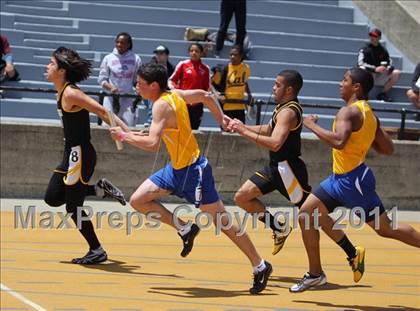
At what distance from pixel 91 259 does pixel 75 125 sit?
1.33 metres

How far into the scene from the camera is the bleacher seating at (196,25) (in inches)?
736

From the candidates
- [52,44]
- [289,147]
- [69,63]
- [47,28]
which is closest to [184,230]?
[289,147]

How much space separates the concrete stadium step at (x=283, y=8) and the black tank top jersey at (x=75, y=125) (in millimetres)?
10548

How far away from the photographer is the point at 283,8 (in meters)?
21.3

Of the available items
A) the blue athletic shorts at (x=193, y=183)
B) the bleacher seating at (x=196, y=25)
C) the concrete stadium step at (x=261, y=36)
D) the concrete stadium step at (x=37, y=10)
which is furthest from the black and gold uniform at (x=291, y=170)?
the concrete stadium step at (x=37, y=10)

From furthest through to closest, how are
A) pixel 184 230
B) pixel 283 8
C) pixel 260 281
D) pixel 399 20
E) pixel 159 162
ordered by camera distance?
pixel 283 8 < pixel 399 20 < pixel 159 162 < pixel 184 230 < pixel 260 281

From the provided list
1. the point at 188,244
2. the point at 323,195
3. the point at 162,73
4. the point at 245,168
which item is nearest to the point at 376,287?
the point at 323,195

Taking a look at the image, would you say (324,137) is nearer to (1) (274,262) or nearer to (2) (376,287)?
(2) (376,287)

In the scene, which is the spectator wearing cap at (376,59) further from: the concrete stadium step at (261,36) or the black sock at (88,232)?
the black sock at (88,232)

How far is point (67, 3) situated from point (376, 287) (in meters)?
12.1

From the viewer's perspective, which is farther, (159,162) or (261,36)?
(261,36)

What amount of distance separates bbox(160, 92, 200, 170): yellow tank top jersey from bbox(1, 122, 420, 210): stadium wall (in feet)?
18.5

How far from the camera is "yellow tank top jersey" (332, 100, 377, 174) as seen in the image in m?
8.64

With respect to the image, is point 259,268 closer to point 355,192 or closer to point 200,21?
point 355,192
